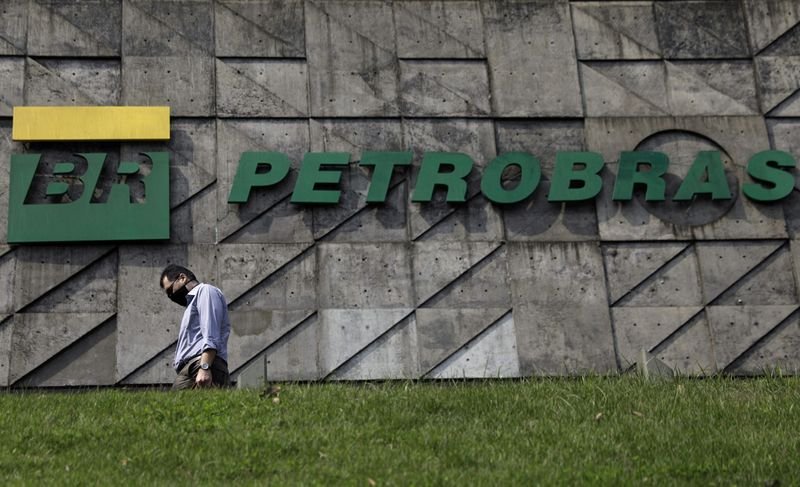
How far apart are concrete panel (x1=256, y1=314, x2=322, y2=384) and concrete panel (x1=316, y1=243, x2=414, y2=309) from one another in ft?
1.46

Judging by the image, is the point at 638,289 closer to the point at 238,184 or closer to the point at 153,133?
the point at 238,184

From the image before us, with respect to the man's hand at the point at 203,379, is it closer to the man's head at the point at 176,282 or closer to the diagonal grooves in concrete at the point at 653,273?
the man's head at the point at 176,282

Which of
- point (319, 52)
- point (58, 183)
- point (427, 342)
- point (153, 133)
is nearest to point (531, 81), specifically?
point (319, 52)

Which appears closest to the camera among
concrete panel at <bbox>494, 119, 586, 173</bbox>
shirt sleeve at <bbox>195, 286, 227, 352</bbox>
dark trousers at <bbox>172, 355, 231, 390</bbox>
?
shirt sleeve at <bbox>195, 286, 227, 352</bbox>

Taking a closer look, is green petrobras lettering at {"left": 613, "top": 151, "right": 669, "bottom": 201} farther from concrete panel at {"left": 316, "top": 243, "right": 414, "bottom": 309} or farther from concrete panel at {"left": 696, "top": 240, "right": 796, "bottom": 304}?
concrete panel at {"left": 316, "top": 243, "right": 414, "bottom": 309}

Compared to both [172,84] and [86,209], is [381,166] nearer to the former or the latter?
[172,84]

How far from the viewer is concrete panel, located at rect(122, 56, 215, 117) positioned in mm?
16547

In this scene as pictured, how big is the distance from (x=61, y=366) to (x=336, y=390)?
5.33 metres

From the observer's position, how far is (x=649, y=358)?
50.9ft

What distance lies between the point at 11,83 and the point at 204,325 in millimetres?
6540

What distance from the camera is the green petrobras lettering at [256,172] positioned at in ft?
53.2

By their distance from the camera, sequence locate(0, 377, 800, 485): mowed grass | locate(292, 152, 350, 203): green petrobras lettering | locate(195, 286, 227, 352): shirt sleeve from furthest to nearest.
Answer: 1. locate(292, 152, 350, 203): green petrobras lettering
2. locate(195, 286, 227, 352): shirt sleeve
3. locate(0, 377, 800, 485): mowed grass

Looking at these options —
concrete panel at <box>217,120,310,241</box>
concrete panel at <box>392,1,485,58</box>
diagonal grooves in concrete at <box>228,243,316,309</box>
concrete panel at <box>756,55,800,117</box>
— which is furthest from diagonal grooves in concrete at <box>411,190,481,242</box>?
concrete panel at <box>756,55,800,117</box>

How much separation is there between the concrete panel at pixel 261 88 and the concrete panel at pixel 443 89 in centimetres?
143
